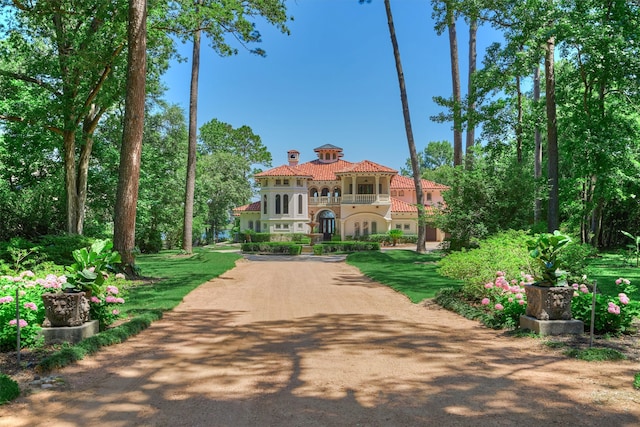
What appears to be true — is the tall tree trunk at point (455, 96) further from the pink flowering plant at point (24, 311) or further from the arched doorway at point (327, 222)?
the arched doorway at point (327, 222)

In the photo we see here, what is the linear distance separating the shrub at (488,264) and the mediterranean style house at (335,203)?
3249 centimetres

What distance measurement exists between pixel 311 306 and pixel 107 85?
41.0ft

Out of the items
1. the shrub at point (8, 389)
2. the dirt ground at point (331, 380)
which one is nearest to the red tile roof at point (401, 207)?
the dirt ground at point (331, 380)

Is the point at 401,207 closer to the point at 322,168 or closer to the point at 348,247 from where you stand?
the point at 322,168

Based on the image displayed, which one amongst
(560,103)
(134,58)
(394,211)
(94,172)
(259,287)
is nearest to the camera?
(134,58)

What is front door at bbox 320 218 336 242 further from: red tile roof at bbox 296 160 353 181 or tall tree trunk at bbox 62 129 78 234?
tall tree trunk at bbox 62 129 78 234

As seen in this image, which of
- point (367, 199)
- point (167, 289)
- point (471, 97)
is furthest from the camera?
point (367, 199)

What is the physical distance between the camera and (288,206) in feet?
152

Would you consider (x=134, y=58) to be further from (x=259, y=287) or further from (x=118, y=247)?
(x=259, y=287)

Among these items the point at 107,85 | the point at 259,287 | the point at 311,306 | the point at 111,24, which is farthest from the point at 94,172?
the point at 311,306

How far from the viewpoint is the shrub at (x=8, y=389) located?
425 centimetres

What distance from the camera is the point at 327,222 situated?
49.9 metres

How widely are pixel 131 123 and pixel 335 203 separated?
36.1 m

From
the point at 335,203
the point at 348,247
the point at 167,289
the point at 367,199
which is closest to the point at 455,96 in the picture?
the point at 348,247
